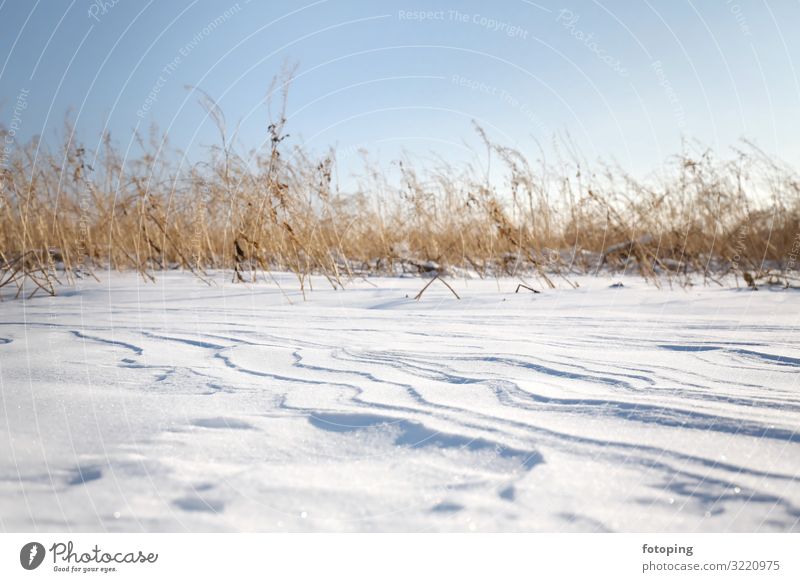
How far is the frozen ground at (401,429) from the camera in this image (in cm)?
67

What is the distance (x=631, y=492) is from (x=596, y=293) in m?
2.42

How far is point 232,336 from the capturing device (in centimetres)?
175

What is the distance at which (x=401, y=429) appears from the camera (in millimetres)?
898

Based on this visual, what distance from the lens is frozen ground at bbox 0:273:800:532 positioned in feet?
2.20
